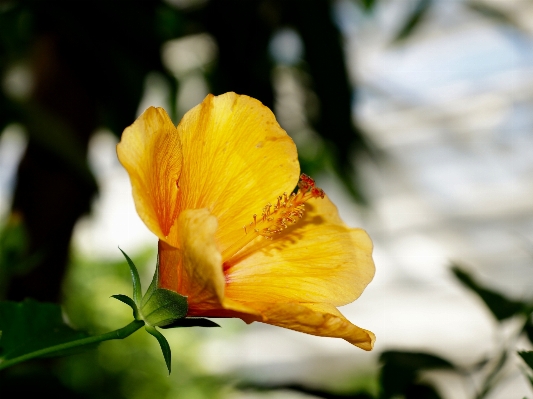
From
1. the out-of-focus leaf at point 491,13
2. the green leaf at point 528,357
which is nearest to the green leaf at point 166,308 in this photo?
the green leaf at point 528,357

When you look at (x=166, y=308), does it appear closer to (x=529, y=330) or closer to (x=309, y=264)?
(x=309, y=264)

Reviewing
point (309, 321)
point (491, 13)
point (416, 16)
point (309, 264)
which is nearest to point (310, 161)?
point (416, 16)

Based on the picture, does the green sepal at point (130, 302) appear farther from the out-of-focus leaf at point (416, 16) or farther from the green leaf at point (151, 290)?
the out-of-focus leaf at point (416, 16)

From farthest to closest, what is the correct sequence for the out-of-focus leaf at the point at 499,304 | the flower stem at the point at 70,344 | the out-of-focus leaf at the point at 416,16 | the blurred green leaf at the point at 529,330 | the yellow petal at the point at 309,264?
1. the out-of-focus leaf at the point at 416,16
2. the out-of-focus leaf at the point at 499,304
3. the blurred green leaf at the point at 529,330
4. the yellow petal at the point at 309,264
5. the flower stem at the point at 70,344

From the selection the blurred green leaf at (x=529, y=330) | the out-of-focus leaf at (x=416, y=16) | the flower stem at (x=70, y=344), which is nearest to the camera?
the flower stem at (x=70, y=344)

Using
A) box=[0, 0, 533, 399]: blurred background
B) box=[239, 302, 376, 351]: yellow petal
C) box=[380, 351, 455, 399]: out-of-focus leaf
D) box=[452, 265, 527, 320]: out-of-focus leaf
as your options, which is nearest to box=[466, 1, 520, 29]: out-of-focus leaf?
box=[0, 0, 533, 399]: blurred background

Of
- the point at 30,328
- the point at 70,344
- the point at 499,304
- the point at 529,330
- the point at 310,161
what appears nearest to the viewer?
the point at 70,344
